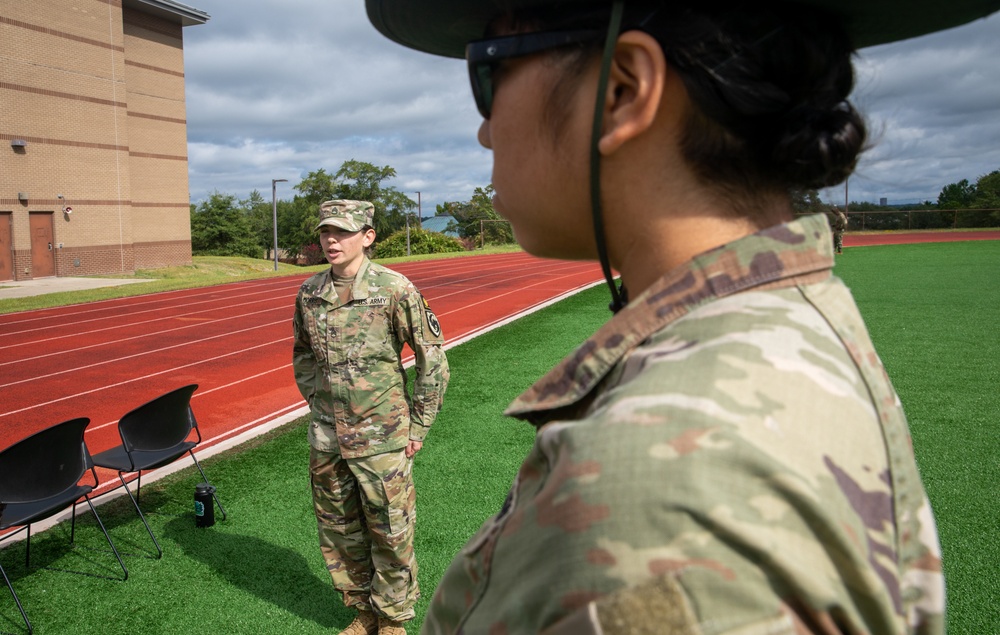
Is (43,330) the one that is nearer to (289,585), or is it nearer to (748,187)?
(289,585)

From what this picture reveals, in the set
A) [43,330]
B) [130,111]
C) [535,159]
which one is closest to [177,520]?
[535,159]

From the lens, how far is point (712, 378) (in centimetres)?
62

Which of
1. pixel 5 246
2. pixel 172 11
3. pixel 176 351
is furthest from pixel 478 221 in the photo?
pixel 176 351

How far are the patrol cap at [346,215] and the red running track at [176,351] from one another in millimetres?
3511

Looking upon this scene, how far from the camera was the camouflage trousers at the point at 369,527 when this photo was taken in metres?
3.96

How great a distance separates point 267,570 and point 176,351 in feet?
27.5

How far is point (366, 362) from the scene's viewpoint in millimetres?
4039

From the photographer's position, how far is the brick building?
2455 centimetres

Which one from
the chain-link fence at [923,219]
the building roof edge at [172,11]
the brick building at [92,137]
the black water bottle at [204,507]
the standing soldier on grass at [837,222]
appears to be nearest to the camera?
the standing soldier on grass at [837,222]

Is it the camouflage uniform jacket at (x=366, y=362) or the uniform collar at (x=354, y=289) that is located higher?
the uniform collar at (x=354, y=289)

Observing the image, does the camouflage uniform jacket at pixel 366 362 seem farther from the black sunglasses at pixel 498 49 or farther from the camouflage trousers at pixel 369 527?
the black sunglasses at pixel 498 49

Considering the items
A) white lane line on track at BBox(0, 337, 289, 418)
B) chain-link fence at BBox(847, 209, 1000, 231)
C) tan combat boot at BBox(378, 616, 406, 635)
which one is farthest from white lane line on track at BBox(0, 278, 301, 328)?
chain-link fence at BBox(847, 209, 1000, 231)

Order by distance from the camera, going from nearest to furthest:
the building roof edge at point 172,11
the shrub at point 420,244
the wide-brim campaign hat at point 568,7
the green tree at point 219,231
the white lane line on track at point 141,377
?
the wide-brim campaign hat at point 568,7
the white lane line on track at point 141,377
the building roof edge at point 172,11
the shrub at point 420,244
the green tree at point 219,231

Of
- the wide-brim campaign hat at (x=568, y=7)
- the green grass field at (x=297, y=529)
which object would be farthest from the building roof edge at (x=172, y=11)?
the wide-brim campaign hat at (x=568, y=7)
